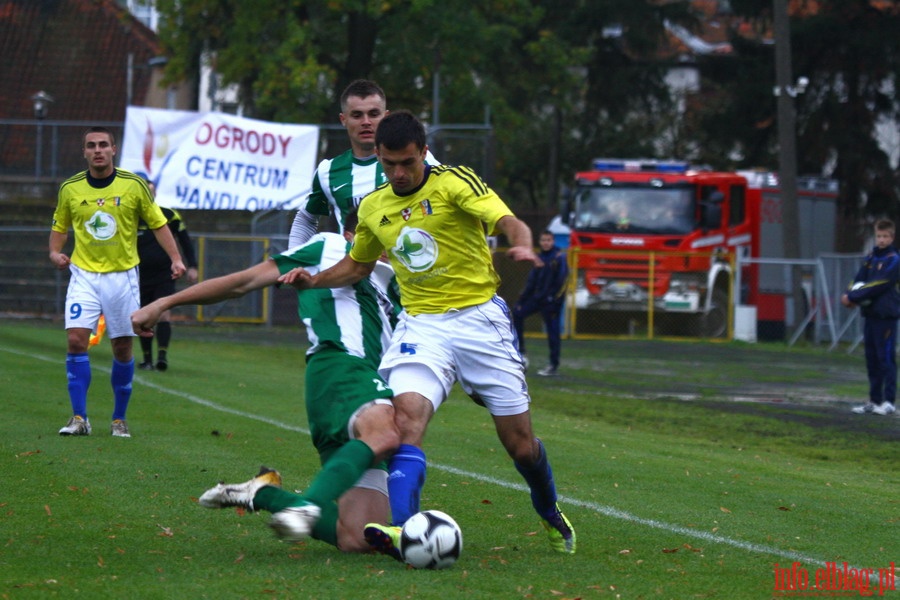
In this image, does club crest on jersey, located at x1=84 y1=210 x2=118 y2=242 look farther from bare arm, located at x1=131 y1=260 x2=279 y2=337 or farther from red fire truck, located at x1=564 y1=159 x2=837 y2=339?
red fire truck, located at x1=564 y1=159 x2=837 y2=339

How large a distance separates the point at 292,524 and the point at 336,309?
53.0 inches

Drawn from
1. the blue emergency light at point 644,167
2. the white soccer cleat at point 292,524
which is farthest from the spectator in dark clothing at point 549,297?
the white soccer cleat at point 292,524

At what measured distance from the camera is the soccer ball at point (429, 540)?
5.89 metres

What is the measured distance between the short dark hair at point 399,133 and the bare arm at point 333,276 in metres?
0.58

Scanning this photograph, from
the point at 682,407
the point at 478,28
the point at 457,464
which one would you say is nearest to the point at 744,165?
the point at 478,28

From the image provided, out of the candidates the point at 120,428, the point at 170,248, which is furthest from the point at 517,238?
the point at 120,428

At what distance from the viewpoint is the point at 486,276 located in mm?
6480

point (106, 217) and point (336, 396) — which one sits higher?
point (106, 217)

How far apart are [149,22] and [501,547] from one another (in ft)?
168

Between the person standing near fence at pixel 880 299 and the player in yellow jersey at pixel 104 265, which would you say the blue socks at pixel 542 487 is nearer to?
the player in yellow jersey at pixel 104 265

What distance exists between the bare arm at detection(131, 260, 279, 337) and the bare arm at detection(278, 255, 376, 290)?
0.09m

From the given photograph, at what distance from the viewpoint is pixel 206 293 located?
→ 604 centimetres

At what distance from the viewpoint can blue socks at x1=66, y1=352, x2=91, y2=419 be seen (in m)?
10.4

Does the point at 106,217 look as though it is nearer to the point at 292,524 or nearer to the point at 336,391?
the point at 336,391
